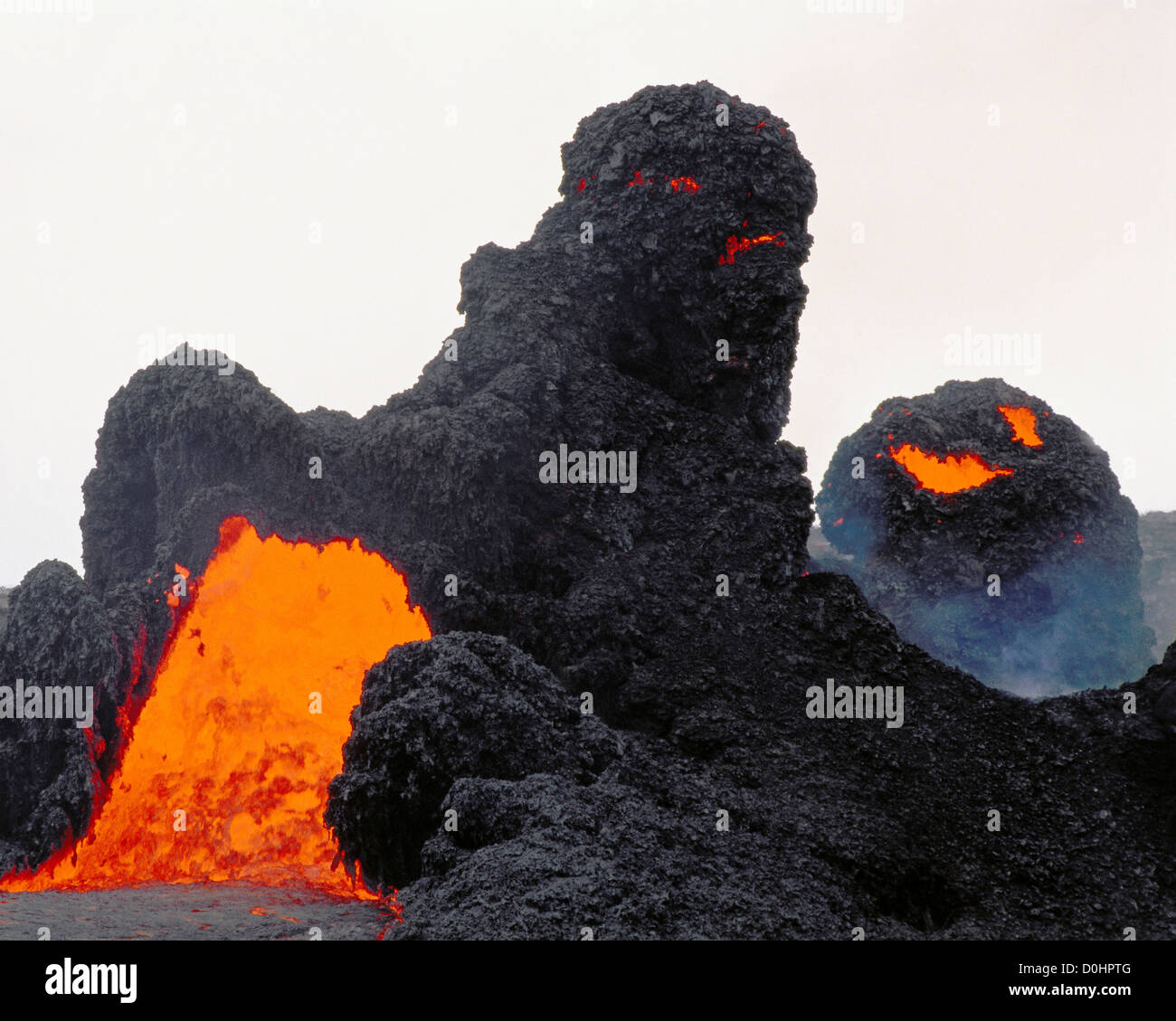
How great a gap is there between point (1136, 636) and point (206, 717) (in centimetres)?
3211

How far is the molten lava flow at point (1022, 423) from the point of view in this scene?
34.7m

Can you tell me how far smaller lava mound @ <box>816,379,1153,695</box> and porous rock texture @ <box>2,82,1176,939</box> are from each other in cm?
1455

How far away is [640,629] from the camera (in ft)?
55.5

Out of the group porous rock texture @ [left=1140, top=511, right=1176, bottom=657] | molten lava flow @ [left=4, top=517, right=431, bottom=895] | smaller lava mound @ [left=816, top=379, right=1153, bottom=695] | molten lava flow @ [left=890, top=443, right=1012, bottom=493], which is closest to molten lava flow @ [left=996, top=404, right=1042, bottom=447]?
smaller lava mound @ [left=816, top=379, right=1153, bottom=695]

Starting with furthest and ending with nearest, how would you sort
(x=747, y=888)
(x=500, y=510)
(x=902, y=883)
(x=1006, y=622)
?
(x=1006, y=622), (x=500, y=510), (x=902, y=883), (x=747, y=888)

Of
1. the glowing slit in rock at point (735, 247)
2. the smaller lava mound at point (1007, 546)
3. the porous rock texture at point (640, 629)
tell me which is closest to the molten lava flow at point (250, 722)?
the porous rock texture at point (640, 629)

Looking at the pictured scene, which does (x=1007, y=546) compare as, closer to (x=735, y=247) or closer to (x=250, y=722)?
(x=735, y=247)

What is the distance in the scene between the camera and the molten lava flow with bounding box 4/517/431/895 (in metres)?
14.4

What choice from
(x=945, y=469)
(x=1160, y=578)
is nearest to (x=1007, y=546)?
(x=945, y=469)

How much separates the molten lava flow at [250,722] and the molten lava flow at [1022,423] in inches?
1018

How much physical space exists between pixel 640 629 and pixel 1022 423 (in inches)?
947

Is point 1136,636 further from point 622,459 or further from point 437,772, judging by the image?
→ point 437,772

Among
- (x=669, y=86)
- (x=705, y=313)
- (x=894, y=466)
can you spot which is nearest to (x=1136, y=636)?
(x=894, y=466)
